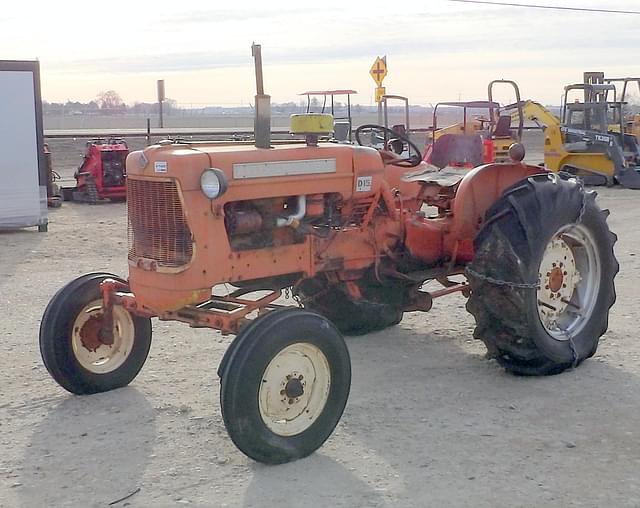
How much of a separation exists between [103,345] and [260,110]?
1.73 metres

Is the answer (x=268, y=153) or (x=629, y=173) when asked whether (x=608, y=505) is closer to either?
(x=268, y=153)

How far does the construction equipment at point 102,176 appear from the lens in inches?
651

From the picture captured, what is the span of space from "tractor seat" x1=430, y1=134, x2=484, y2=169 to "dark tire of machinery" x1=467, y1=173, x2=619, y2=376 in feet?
4.50

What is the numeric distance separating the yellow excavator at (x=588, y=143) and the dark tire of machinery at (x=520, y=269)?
13.5 meters

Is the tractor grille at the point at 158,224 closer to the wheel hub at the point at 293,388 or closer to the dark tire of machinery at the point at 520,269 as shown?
the wheel hub at the point at 293,388

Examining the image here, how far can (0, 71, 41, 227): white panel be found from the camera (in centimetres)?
1306

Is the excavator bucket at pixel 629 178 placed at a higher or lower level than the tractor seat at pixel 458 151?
lower

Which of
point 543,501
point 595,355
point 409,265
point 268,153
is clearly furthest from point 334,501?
point 595,355

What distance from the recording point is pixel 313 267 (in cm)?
550

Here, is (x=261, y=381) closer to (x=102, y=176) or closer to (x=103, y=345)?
(x=103, y=345)

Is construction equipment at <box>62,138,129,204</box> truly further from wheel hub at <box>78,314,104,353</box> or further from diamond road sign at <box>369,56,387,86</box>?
wheel hub at <box>78,314,104,353</box>

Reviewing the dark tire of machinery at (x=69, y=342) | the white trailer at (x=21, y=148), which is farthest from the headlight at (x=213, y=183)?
the white trailer at (x=21, y=148)

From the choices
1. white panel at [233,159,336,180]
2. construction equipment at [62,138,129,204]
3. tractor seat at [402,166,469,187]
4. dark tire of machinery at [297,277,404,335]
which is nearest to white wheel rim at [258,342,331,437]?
white panel at [233,159,336,180]

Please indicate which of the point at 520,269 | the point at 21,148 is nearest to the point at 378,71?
the point at 21,148
